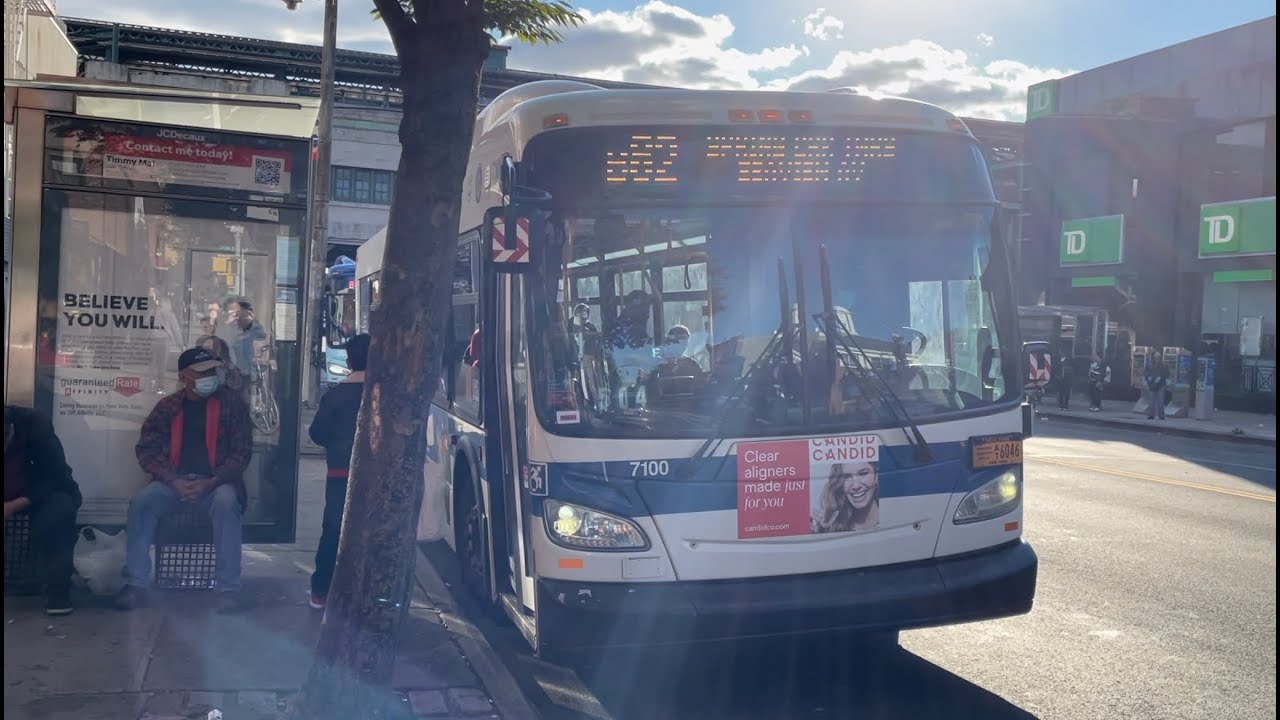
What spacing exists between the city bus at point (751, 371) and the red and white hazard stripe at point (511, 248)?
0.05 feet

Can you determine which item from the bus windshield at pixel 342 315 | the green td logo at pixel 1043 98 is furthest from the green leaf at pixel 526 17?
the green td logo at pixel 1043 98

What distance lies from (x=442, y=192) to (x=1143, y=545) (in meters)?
7.40

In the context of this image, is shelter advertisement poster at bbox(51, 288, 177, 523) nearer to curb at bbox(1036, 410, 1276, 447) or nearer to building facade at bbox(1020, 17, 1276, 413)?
curb at bbox(1036, 410, 1276, 447)

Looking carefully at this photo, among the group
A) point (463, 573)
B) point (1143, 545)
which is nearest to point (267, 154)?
point (463, 573)

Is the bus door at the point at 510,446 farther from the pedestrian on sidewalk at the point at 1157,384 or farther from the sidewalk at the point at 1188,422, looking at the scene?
the pedestrian on sidewalk at the point at 1157,384

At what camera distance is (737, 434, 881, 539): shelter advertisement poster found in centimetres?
570

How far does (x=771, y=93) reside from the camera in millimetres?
6312

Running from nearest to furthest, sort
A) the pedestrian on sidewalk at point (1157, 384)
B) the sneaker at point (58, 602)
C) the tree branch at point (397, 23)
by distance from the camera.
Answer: the tree branch at point (397, 23) < the sneaker at point (58, 602) < the pedestrian on sidewalk at point (1157, 384)

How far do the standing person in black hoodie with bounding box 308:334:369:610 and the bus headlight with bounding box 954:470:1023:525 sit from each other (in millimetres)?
3466

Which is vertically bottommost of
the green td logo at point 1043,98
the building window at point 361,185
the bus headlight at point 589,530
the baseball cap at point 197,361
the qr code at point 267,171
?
the bus headlight at point 589,530

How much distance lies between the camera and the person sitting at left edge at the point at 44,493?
6832 mm

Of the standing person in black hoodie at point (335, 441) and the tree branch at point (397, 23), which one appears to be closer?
the tree branch at point (397, 23)

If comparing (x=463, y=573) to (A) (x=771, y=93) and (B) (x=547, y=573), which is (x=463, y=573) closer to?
(B) (x=547, y=573)

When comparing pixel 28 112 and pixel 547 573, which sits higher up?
pixel 28 112
